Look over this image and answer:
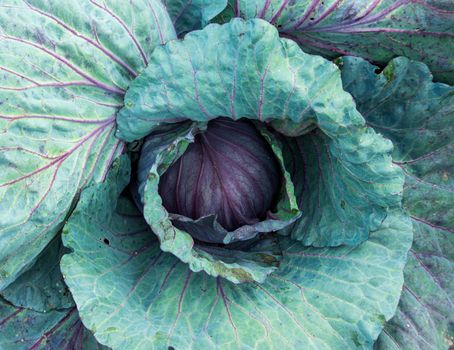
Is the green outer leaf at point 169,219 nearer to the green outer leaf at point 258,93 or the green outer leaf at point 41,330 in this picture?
the green outer leaf at point 258,93

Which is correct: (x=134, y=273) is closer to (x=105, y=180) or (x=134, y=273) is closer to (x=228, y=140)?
(x=105, y=180)

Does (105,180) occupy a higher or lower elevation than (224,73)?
lower

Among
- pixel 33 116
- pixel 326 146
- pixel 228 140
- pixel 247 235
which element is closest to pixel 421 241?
pixel 326 146

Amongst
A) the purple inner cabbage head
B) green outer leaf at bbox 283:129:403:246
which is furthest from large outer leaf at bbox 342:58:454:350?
the purple inner cabbage head

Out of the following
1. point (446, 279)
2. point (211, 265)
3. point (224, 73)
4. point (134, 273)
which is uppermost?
point (224, 73)

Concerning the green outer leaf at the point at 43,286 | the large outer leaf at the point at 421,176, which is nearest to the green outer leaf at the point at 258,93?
the large outer leaf at the point at 421,176

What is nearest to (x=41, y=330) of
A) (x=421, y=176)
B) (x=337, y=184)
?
(x=337, y=184)

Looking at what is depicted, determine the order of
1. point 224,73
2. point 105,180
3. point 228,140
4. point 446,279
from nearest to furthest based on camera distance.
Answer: point 224,73
point 105,180
point 228,140
point 446,279
